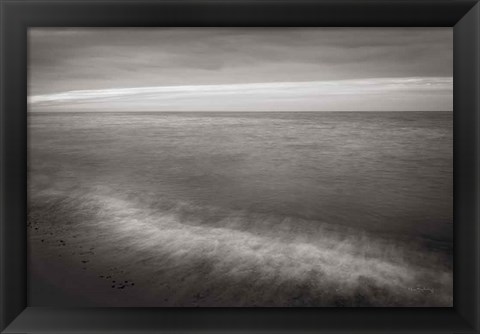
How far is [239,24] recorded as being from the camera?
46.1 inches

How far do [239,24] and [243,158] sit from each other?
0.54m

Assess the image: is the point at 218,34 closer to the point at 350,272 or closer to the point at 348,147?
the point at 348,147

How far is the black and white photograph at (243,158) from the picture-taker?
1.21m

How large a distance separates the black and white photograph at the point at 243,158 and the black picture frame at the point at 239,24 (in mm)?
50

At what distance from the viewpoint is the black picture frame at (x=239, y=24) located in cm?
112

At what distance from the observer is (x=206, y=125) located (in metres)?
1.32

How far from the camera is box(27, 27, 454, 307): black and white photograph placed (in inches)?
47.5

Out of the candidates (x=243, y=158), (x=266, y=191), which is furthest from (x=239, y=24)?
(x=266, y=191)

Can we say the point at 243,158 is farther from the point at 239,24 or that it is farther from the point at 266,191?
the point at 239,24

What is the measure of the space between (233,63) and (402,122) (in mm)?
737

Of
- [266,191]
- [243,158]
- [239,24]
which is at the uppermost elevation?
[239,24]

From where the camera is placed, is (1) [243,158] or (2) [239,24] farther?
(1) [243,158]

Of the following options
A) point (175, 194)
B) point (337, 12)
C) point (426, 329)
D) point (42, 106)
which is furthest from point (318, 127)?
point (42, 106)

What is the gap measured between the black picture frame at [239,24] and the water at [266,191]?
0.06 meters
